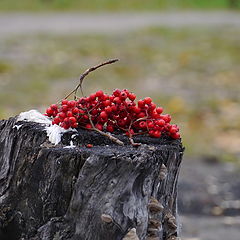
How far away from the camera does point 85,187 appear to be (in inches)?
99.7

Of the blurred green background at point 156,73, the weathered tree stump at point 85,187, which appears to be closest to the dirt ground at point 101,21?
the blurred green background at point 156,73

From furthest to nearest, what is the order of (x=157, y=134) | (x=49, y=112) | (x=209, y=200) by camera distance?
1. (x=209, y=200)
2. (x=49, y=112)
3. (x=157, y=134)

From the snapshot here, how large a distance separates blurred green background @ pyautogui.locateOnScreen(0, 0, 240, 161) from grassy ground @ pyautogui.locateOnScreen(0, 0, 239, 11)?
11.4ft

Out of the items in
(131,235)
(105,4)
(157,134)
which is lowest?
(131,235)

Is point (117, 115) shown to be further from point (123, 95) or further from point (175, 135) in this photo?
point (175, 135)

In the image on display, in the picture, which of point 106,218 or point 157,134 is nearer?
point 106,218

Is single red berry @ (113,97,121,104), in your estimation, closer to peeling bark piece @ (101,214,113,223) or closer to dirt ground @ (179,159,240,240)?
peeling bark piece @ (101,214,113,223)

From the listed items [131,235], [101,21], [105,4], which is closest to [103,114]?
[131,235]

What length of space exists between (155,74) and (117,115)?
21.7ft

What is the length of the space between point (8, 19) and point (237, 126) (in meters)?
7.61

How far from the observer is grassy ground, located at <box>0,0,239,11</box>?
16.0m

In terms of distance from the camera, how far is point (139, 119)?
9.36 ft

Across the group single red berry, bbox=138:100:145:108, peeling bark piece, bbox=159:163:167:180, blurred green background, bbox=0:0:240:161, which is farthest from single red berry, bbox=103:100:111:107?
blurred green background, bbox=0:0:240:161

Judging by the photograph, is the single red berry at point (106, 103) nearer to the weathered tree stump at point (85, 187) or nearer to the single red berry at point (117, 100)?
the single red berry at point (117, 100)
